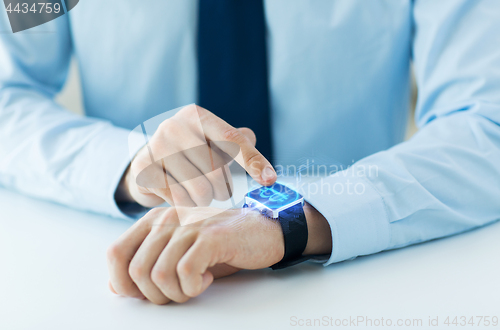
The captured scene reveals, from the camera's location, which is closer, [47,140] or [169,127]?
[169,127]

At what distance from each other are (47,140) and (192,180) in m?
0.46

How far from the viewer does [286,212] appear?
21.6 inches

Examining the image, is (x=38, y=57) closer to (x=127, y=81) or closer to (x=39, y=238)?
(x=127, y=81)

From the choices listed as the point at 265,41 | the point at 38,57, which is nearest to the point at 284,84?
the point at 265,41

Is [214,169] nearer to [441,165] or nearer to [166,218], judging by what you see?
[166,218]

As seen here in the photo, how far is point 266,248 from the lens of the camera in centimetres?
51

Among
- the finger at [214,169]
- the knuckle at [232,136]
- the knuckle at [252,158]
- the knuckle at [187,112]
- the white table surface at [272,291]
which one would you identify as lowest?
the white table surface at [272,291]

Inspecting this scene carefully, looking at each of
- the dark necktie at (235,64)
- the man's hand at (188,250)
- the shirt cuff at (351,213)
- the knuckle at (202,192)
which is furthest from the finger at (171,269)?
the dark necktie at (235,64)

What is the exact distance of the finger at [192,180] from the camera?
577 mm

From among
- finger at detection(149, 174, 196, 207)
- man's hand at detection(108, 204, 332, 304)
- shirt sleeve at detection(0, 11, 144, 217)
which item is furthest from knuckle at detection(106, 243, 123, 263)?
shirt sleeve at detection(0, 11, 144, 217)

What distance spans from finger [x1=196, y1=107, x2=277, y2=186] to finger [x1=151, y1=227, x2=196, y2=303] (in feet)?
0.44

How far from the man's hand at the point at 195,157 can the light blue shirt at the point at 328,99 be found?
13 centimetres

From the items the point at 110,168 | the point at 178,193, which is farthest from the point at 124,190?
the point at 178,193

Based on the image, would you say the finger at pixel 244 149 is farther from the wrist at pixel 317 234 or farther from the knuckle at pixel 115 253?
the knuckle at pixel 115 253
